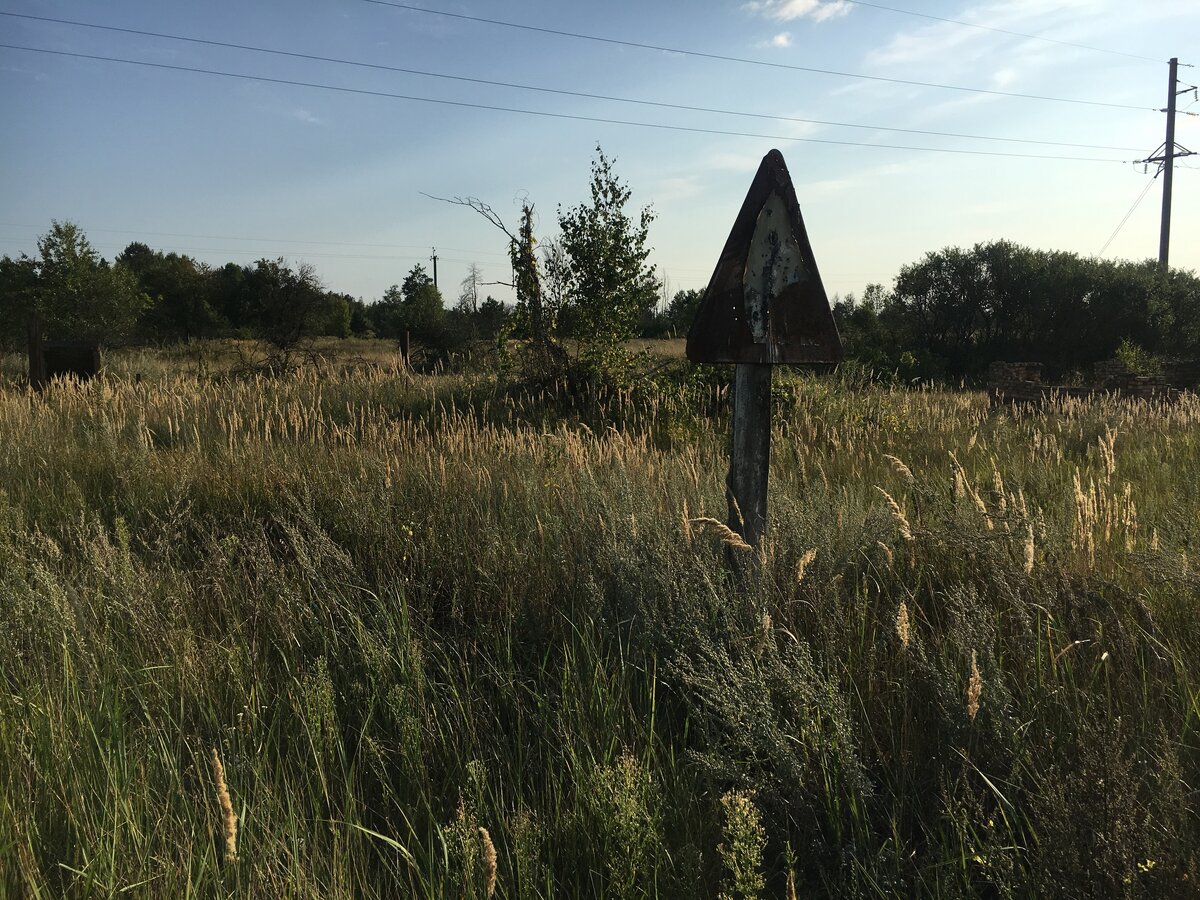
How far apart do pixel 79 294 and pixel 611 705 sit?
1581 inches

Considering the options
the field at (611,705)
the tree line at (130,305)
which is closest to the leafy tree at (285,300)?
the tree line at (130,305)

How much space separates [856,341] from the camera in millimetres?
31125

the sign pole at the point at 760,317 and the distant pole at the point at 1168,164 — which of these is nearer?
the sign pole at the point at 760,317

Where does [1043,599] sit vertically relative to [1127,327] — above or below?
below

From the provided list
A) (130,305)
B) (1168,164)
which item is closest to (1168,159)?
(1168,164)

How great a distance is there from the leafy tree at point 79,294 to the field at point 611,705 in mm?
35459

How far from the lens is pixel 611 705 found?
210 centimetres

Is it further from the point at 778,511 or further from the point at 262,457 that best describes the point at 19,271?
the point at 778,511

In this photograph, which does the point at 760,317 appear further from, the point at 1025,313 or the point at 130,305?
the point at 130,305

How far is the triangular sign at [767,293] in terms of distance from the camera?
8.70ft

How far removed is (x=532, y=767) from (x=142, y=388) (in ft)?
26.1

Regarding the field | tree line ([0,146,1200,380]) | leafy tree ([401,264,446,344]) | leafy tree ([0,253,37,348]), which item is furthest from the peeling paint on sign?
leafy tree ([0,253,37,348])

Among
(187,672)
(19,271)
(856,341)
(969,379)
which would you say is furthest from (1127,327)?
(19,271)

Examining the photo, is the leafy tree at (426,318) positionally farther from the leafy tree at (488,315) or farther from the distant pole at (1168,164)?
the distant pole at (1168,164)
